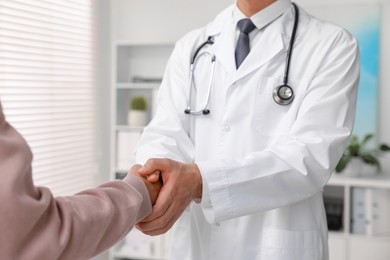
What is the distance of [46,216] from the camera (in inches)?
28.3

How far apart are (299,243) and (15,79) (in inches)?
69.5

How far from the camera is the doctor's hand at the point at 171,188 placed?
119 centimetres

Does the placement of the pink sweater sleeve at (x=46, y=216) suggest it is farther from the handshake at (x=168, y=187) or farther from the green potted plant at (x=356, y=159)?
the green potted plant at (x=356, y=159)

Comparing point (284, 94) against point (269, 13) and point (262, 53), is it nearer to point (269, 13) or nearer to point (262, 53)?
point (262, 53)

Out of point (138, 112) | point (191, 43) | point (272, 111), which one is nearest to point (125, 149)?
point (138, 112)

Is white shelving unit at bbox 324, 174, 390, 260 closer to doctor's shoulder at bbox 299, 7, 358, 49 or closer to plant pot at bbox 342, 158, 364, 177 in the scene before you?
plant pot at bbox 342, 158, 364, 177

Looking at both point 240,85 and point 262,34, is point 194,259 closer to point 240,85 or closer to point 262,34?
point 240,85

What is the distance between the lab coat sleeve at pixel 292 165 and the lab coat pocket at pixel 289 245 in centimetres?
13

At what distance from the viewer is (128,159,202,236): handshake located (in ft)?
3.87

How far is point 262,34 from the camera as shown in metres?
1.51

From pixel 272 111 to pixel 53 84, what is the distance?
1.79 meters

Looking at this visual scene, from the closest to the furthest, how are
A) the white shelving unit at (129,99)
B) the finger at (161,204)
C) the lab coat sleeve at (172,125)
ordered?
the finger at (161,204)
the lab coat sleeve at (172,125)
the white shelving unit at (129,99)

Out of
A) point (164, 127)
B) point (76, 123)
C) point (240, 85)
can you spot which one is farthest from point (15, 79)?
point (240, 85)

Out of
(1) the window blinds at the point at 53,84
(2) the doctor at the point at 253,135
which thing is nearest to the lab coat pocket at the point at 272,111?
(2) the doctor at the point at 253,135
